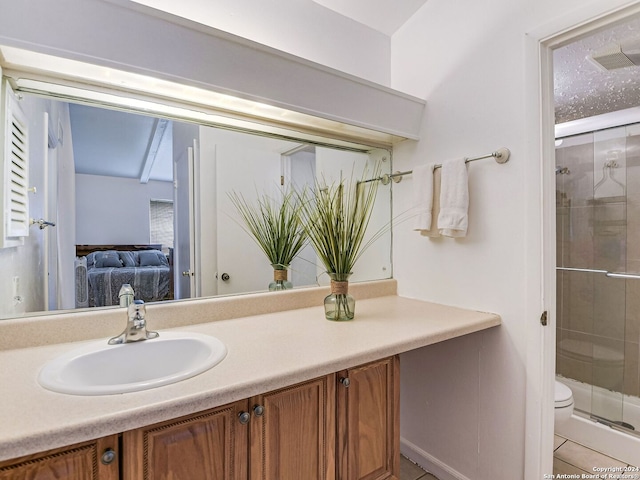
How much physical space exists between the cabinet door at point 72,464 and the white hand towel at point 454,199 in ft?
4.58

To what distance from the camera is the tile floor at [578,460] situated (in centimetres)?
170

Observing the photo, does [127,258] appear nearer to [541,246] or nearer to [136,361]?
[136,361]

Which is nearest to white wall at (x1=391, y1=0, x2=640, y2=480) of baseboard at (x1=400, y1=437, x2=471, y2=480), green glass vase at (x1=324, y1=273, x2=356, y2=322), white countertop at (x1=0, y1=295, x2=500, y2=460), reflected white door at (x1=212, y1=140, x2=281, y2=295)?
baseboard at (x1=400, y1=437, x2=471, y2=480)

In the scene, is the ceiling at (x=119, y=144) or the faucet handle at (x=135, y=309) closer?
the faucet handle at (x=135, y=309)

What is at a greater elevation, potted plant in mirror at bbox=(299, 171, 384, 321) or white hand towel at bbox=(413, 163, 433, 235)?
white hand towel at bbox=(413, 163, 433, 235)

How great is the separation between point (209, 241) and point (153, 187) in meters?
0.33

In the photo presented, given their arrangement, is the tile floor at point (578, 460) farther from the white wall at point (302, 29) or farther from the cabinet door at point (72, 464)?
the white wall at point (302, 29)

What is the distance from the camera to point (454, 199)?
4.99 ft

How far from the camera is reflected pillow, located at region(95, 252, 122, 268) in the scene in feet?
4.19

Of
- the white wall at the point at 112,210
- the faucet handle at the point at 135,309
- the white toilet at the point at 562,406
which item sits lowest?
the white toilet at the point at 562,406

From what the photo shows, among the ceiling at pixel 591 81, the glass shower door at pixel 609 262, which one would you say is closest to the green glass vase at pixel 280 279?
the ceiling at pixel 591 81

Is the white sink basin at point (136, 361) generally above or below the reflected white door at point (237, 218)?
below

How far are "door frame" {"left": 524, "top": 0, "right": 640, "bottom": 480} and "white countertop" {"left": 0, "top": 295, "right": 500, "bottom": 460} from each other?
187mm

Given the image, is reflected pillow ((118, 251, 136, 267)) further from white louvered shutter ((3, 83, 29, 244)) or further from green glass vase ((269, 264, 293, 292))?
green glass vase ((269, 264, 293, 292))
